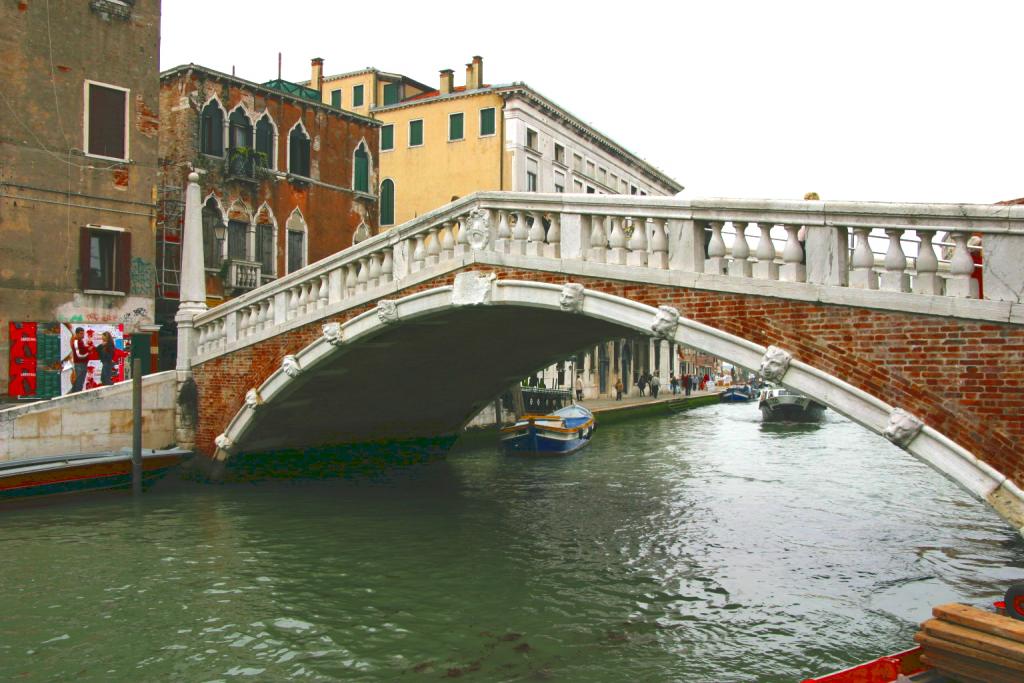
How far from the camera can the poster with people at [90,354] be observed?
1445cm

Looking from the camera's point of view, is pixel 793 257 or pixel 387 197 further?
pixel 387 197

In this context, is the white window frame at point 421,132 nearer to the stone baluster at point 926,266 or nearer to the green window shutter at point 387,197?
the green window shutter at point 387,197

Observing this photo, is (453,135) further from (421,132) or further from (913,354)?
(913,354)

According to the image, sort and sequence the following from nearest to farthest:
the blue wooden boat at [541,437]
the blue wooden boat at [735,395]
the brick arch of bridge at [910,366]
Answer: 1. the brick arch of bridge at [910,366]
2. the blue wooden boat at [541,437]
3. the blue wooden boat at [735,395]

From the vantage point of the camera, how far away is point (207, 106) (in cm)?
1950

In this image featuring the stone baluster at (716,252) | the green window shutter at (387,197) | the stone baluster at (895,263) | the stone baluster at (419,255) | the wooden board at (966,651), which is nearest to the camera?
the wooden board at (966,651)

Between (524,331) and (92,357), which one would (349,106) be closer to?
(92,357)

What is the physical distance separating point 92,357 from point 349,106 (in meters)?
18.9

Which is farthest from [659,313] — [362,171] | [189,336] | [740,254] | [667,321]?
[362,171]

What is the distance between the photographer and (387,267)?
10531mm

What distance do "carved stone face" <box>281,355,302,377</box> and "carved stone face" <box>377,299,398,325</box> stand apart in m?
1.54

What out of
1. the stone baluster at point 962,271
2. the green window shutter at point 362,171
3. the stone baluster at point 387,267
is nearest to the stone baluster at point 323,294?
the stone baluster at point 387,267

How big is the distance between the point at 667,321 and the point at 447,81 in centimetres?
2414

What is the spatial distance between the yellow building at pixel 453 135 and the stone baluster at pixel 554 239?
64.2 feet
